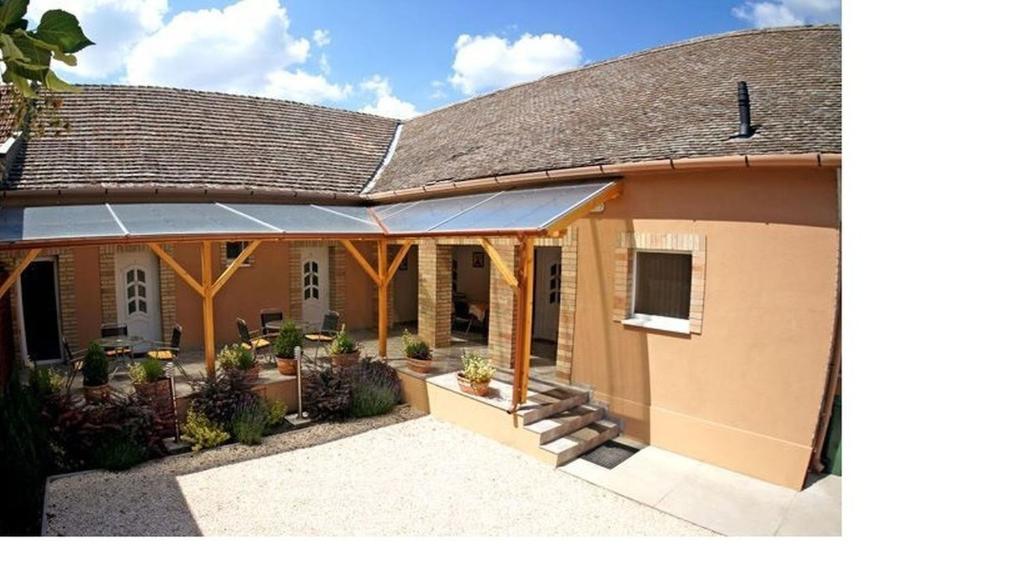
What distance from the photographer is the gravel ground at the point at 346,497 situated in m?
5.46

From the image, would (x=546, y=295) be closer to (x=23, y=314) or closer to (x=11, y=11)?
(x=23, y=314)

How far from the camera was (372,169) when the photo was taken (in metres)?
13.6

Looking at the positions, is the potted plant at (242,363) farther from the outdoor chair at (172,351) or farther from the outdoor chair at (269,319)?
the outdoor chair at (269,319)

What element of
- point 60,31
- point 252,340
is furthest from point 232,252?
point 60,31

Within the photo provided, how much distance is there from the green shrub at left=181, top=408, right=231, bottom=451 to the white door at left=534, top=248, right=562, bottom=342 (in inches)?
265

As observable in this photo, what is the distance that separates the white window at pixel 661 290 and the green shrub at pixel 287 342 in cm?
547

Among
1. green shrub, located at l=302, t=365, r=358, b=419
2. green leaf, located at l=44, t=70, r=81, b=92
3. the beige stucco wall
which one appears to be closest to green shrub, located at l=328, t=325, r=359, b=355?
green shrub, located at l=302, t=365, r=358, b=419

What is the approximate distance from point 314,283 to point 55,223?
5561 millimetres

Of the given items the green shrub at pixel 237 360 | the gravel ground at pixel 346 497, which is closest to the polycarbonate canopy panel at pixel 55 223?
the green shrub at pixel 237 360

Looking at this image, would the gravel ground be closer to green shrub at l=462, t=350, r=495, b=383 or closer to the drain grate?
the drain grate

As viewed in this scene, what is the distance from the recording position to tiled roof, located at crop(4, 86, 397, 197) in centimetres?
998

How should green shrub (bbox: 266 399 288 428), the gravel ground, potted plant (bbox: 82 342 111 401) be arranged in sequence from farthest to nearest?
green shrub (bbox: 266 399 288 428) < potted plant (bbox: 82 342 111 401) < the gravel ground

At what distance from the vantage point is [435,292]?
11133 mm
